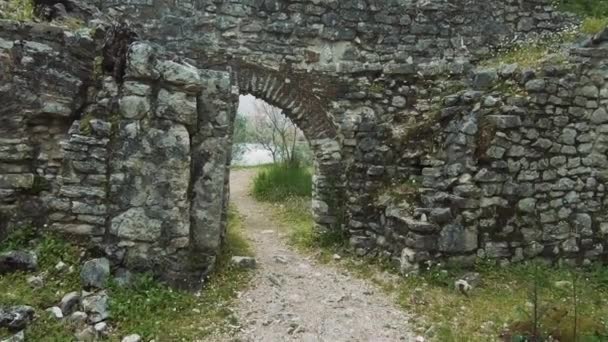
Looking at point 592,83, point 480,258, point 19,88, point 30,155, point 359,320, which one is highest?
point 592,83

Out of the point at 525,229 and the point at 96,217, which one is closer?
the point at 96,217

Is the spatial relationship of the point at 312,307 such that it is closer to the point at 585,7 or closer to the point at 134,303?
the point at 134,303

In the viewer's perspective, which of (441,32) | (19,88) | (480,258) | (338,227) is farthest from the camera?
(441,32)

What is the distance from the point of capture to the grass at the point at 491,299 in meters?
4.33

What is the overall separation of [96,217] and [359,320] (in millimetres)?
2525

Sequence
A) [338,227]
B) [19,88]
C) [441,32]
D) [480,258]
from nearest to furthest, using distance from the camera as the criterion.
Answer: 1. [19,88]
2. [480,258]
3. [338,227]
4. [441,32]

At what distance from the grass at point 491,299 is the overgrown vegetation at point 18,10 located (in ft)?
14.7

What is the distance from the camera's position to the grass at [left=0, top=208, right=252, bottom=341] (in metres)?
3.89

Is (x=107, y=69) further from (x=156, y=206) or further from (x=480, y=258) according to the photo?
(x=480, y=258)

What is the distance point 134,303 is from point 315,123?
454 cm

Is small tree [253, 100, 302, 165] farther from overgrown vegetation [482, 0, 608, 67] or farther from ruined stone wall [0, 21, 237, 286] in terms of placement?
ruined stone wall [0, 21, 237, 286]

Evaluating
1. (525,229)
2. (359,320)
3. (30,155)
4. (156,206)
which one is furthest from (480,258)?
(30,155)

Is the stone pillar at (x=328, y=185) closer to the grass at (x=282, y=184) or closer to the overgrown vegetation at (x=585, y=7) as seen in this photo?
the grass at (x=282, y=184)

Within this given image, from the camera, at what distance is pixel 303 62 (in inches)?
312
